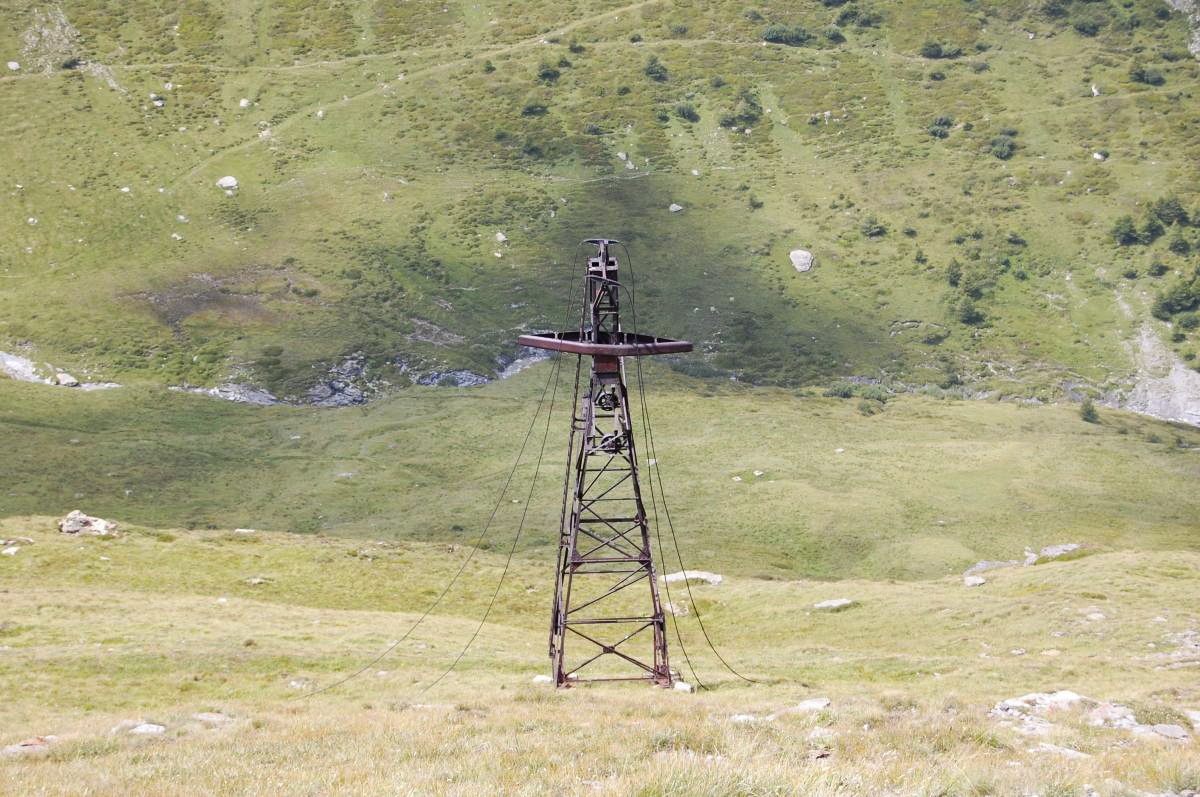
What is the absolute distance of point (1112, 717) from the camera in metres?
27.7

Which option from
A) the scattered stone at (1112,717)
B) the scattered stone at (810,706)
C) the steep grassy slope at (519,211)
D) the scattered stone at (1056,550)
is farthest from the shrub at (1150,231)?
the scattered stone at (810,706)

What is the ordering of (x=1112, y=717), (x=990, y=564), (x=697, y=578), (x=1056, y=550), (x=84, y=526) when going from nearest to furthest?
(x=1112, y=717) < (x=84, y=526) < (x=697, y=578) < (x=990, y=564) < (x=1056, y=550)

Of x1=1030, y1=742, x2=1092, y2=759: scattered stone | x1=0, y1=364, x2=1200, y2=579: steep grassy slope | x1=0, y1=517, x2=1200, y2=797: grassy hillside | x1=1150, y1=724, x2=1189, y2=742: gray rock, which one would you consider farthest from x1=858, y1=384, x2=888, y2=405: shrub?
x1=1030, y1=742, x2=1092, y2=759: scattered stone

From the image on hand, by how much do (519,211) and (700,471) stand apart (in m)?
74.1

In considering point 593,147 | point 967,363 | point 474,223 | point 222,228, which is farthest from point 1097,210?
point 222,228

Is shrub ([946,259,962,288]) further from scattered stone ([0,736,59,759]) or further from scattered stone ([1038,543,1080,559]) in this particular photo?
scattered stone ([0,736,59,759])

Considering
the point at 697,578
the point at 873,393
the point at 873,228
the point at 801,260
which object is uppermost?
the point at 873,228

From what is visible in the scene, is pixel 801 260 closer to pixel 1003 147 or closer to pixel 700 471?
pixel 1003 147

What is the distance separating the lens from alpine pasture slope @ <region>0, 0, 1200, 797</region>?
26172mm

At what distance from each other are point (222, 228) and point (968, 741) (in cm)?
14803

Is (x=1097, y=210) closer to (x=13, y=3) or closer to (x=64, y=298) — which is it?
(x=64, y=298)

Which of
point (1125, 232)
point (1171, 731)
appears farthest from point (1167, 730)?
point (1125, 232)

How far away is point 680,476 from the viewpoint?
10288cm

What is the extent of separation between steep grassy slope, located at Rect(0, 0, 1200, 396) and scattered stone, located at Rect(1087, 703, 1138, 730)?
10844 centimetres
